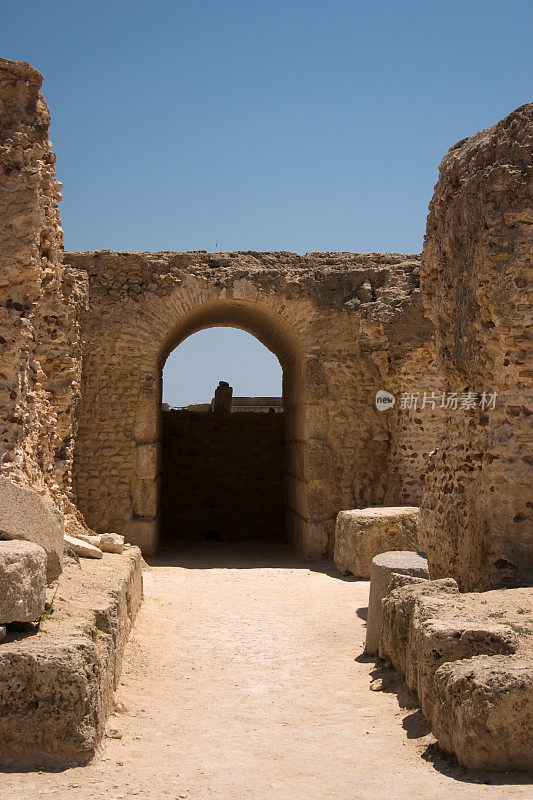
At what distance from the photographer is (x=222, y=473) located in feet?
46.2

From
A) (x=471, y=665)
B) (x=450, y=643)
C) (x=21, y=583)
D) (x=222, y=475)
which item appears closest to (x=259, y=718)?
(x=450, y=643)

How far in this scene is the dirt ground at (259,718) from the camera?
9.89ft

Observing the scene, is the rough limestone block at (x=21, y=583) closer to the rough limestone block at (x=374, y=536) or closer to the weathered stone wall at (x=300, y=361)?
the rough limestone block at (x=374, y=536)

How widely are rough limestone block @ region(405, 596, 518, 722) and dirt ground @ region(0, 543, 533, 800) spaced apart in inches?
9.0

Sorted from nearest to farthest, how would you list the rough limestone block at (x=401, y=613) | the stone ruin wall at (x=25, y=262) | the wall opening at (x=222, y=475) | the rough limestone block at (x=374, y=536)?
the rough limestone block at (x=401, y=613) < the stone ruin wall at (x=25, y=262) < the rough limestone block at (x=374, y=536) < the wall opening at (x=222, y=475)

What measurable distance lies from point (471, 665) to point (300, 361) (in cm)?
750

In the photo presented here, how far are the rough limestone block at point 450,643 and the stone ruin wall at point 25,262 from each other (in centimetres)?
289

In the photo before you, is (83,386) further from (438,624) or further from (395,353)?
(438,624)

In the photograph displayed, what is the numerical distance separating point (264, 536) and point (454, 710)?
10630mm

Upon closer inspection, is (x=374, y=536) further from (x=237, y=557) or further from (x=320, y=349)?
(x=237, y=557)

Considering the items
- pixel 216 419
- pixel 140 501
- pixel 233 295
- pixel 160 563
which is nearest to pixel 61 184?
pixel 233 295

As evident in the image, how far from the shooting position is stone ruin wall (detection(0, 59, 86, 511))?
533cm

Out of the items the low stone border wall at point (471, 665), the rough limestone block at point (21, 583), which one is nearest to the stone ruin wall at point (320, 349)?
the low stone border wall at point (471, 665)

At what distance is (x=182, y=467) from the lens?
14.1 metres
